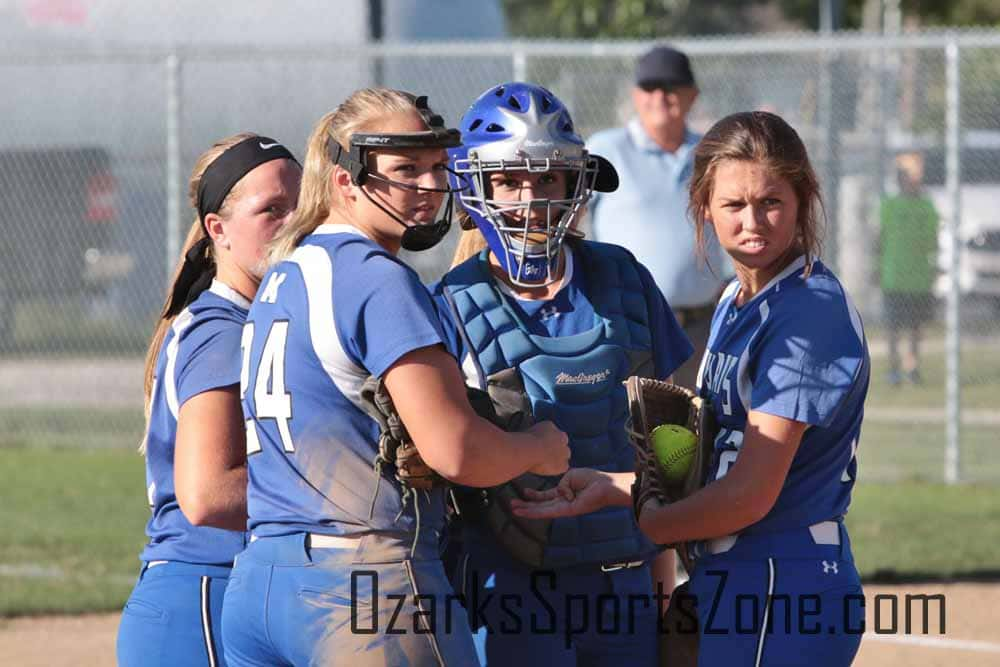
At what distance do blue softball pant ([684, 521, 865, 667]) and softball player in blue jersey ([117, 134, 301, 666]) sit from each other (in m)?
1.06

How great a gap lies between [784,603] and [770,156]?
96 cm

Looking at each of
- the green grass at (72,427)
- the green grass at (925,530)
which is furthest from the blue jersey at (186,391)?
the green grass at (72,427)

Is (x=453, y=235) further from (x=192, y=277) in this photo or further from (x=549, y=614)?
(x=549, y=614)

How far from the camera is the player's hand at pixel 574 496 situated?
10.9 ft

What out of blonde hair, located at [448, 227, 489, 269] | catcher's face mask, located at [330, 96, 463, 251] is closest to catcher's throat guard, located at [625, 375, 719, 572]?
catcher's face mask, located at [330, 96, 463, 251]

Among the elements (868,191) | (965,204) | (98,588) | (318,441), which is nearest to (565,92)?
(868,191)

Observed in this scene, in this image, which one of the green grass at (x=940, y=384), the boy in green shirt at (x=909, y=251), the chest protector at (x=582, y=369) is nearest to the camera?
the chest protector at (x=582, y=369)

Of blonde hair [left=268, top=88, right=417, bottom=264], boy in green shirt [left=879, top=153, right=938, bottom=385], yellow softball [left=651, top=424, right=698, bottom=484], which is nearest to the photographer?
blonde hair [left=268, top=88, right=417, bottom=264]

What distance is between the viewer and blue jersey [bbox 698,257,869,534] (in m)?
3.10

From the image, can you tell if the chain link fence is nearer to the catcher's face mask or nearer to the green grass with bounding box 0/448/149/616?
the green grass with bounding box 0/448/149/616

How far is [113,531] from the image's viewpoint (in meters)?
8.73

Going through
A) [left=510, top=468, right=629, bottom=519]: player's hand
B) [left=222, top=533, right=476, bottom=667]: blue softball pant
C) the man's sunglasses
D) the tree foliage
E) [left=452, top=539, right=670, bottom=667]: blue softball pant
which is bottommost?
[left=452, top=539, right=670, bottom=667]: blue softball pant

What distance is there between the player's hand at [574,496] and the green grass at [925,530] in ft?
14.7

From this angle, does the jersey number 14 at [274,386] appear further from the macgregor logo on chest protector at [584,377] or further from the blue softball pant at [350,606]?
the macgregor logo on chest protector at [584,377]
